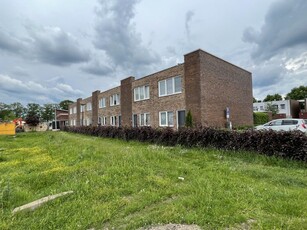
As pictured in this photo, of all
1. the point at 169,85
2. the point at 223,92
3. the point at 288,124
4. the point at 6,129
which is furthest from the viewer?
the point at 6,129

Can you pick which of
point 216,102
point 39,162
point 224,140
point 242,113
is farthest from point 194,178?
point 242,113

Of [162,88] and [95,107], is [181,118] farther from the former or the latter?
[95,107]

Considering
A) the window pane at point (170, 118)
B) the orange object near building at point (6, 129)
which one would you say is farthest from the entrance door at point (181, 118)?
the orange object near building at point (6, 129)

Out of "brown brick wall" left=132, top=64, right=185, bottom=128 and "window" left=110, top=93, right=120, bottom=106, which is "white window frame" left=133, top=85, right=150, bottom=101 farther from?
"window" left=110, top=93, right=120, bottom=106

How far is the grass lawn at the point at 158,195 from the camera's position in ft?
11.9

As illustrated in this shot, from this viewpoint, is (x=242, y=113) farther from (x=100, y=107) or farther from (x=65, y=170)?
(x=100, y=107)

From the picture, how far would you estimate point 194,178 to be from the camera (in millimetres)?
5828

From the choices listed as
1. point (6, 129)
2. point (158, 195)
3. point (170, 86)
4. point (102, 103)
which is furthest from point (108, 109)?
point (158, 195)

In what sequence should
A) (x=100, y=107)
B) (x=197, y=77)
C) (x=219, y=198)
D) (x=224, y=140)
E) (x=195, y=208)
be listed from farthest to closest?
(x=100, y=107), (x=197, y=77), (x=224, y=140), (x=219, y=198), (x=195, y=208)

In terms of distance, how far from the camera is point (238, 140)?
952 cm

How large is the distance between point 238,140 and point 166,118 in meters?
11.9

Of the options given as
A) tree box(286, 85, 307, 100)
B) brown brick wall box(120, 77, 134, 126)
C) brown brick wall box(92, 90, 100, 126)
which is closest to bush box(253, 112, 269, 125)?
brown brick wall box(120, 77, 134, 126)

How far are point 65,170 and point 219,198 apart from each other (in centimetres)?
485

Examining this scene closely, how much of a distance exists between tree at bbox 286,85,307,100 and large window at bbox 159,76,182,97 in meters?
63.2
